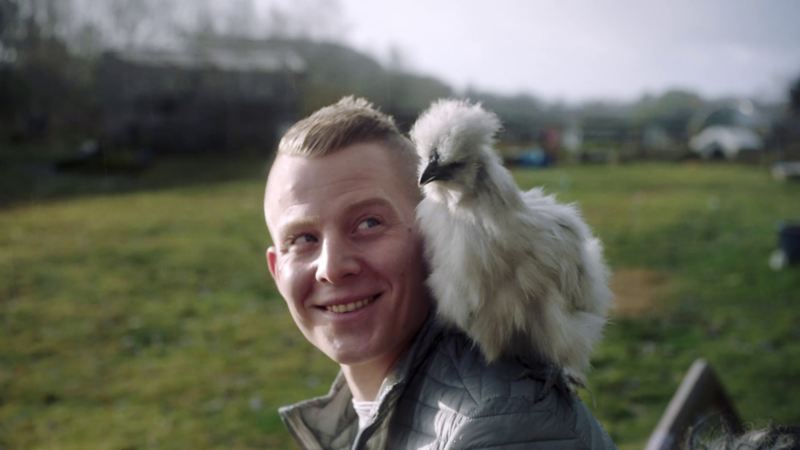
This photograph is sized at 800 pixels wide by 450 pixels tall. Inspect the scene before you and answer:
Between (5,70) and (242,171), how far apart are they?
26.8ft

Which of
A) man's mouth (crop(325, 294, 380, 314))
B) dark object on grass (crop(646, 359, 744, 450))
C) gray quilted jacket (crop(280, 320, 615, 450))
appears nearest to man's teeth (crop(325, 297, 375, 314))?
man's mouth (crop(325, 294, 380, 314))

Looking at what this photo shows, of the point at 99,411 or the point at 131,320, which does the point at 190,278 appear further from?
the point at 99,411

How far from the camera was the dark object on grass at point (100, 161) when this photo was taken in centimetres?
Answer: 1873

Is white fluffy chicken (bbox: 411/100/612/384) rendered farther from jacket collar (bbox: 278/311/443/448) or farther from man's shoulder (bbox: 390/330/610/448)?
jacket collar (bbox: 278/311/443/448)

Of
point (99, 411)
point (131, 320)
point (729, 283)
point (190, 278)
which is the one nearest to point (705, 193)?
point (729, 283)

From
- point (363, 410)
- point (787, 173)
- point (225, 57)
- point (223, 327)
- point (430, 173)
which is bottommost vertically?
point (223, 327)

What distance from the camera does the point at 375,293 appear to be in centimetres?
177

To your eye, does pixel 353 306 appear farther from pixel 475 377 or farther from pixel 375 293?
pixel 475 377

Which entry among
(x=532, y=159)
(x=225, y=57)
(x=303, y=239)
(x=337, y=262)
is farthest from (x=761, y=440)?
(x=225, y=57)

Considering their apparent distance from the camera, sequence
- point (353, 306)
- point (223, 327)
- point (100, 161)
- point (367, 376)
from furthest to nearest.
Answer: point (100, 161), point (223, 327), point (367, 376), point (353, 306)

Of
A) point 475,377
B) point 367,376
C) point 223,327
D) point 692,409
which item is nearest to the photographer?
point 475,377

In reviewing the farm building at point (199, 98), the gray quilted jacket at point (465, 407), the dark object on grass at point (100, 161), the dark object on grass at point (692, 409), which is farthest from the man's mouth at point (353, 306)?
the farm building at point (199, 98)

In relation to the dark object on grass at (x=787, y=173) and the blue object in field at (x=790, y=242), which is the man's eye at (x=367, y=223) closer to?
the blue object in field at (x=790, y=242)

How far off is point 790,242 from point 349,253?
905 cm
